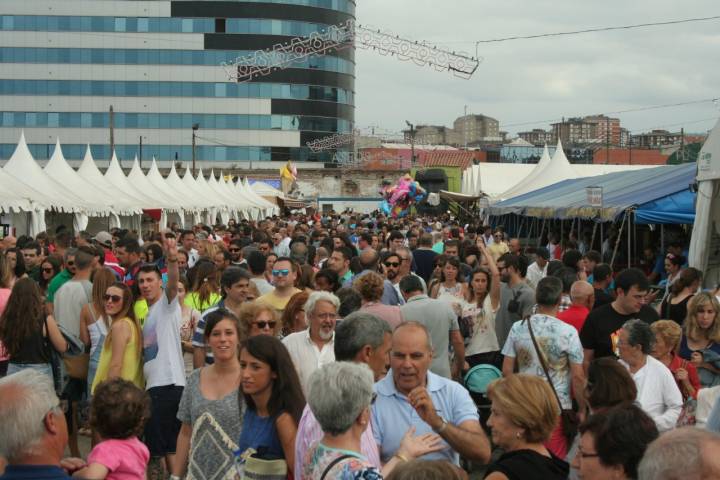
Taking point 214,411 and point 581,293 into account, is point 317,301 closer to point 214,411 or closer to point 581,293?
point 214,411

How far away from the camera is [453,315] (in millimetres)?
7441

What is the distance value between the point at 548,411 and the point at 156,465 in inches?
164

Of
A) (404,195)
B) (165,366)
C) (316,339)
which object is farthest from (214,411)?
(404,195)

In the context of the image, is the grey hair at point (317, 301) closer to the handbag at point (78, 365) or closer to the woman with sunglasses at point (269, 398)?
the woman with sunglasses at point (269, 398)

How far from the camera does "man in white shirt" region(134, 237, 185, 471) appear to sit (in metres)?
6.64

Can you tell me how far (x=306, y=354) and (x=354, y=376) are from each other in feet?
7.07

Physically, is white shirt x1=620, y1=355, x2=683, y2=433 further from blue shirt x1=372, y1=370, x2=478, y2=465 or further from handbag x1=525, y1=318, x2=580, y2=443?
blue shirt x1=372, y1=370, x2=478, y2=465

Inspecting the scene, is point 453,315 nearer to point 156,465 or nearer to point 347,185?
point 156,465

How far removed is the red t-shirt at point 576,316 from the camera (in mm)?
7719

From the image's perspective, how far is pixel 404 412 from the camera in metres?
4.43

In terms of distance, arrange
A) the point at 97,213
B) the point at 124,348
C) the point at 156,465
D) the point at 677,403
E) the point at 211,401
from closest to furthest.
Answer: the point at 211,401, the point at 677,403, the point at 124,348, the point at 156,465, the point at 97,213

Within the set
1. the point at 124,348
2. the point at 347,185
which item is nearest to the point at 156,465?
the point at 124,348

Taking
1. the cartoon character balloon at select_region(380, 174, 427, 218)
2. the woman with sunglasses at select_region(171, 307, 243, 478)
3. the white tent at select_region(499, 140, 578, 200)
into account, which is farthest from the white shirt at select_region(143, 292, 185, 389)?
the cartoon character balloon at select_region(380, 174, 427, 218)

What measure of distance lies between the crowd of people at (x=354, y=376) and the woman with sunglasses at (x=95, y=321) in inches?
0.7
